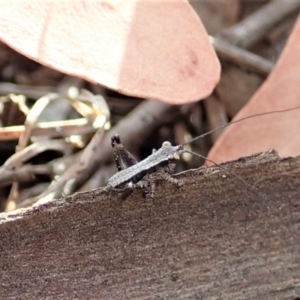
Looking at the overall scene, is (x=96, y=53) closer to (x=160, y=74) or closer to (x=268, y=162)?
(x=160, y=74)

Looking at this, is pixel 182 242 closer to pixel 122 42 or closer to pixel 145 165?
pixel 145 165

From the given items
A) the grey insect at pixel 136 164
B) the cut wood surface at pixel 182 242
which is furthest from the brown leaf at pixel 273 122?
the cut wood surface at pixel 182 242

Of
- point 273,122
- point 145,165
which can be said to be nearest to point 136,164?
point 145,165

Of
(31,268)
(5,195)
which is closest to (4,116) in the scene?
(5,195)

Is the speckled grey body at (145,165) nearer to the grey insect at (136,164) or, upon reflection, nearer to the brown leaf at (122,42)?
the grey insect at (136,164)

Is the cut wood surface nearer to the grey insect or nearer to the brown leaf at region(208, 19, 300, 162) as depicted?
the grey insect

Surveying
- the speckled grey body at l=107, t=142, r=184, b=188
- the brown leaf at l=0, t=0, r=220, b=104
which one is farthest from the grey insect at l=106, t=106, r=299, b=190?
the brown leaf at l=0, t=0, r=220, b=104

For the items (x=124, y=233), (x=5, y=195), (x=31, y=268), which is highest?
(x=124, y=233)
